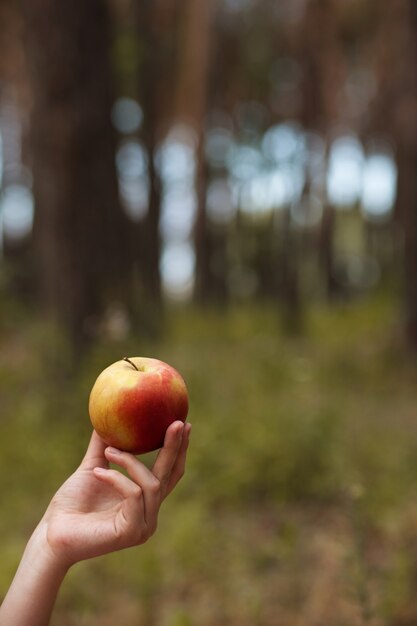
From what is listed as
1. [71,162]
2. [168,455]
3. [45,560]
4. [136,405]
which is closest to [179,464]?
[168,455]

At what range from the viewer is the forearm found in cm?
167

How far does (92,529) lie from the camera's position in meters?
1.67

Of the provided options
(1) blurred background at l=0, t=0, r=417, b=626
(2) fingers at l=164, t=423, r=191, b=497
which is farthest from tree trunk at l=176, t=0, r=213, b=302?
(2) fingers at l=164, t=423, r=191, b=497

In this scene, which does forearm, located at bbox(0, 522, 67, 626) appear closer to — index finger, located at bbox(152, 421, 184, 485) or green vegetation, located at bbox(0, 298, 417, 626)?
index finger, located at bbox(152, 421, 184, 485)

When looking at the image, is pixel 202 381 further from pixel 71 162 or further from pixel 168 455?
pixel 168 455

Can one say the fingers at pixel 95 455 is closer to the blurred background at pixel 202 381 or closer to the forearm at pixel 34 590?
the forearm at pixel 34 590

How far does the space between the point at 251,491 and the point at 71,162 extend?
3.29m

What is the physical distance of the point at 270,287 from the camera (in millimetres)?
18906

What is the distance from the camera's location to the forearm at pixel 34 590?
5.48ft

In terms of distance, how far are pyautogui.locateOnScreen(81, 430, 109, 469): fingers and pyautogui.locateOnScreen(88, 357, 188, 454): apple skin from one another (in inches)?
1.2

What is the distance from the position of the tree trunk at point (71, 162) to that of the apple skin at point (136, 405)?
4.40 metres

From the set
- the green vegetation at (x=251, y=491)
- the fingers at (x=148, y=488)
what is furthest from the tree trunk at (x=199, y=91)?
the fingers at (x=148, y=488)

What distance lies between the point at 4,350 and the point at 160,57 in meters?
9.07

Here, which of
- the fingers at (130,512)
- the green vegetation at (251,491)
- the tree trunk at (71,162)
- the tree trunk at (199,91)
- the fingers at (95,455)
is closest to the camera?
the fingers at (130,512)
